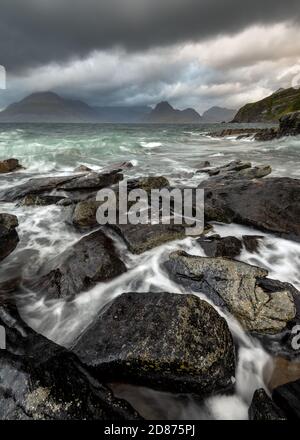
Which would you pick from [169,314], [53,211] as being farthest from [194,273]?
[53,211]

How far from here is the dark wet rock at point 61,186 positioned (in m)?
12.3

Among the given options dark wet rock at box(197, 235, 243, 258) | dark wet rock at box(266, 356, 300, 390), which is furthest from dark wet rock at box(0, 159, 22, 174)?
dark wet rock at box(266, 356, 300, 390)

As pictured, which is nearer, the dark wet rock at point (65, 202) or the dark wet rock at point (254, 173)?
the dark wet rock at point (65, 202)

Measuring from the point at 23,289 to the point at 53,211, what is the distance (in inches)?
191

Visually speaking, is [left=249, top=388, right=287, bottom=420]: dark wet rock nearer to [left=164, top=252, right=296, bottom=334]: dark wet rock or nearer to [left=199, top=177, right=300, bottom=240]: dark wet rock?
[left=164, top=252, right=296, bottom=334]: dark wet rock

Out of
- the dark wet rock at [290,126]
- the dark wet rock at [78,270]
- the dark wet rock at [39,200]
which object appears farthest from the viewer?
the dark wet rock at [290,126]

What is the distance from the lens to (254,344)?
4.62 metres

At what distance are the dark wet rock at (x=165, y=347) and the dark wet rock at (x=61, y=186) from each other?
8481 mm

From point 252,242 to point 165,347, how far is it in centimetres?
445

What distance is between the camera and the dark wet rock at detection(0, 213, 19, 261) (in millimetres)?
7680

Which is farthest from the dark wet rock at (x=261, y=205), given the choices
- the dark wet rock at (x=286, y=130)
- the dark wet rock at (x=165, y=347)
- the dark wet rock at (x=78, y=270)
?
the dark wet rock at (x=286, y=130)

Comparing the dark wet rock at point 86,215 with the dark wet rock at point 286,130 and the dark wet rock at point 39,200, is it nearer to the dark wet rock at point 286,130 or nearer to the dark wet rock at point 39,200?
the dark wet rock at point 39,200

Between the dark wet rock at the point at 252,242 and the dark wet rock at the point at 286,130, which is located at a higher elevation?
the dark wet rock at the point at 286,130
